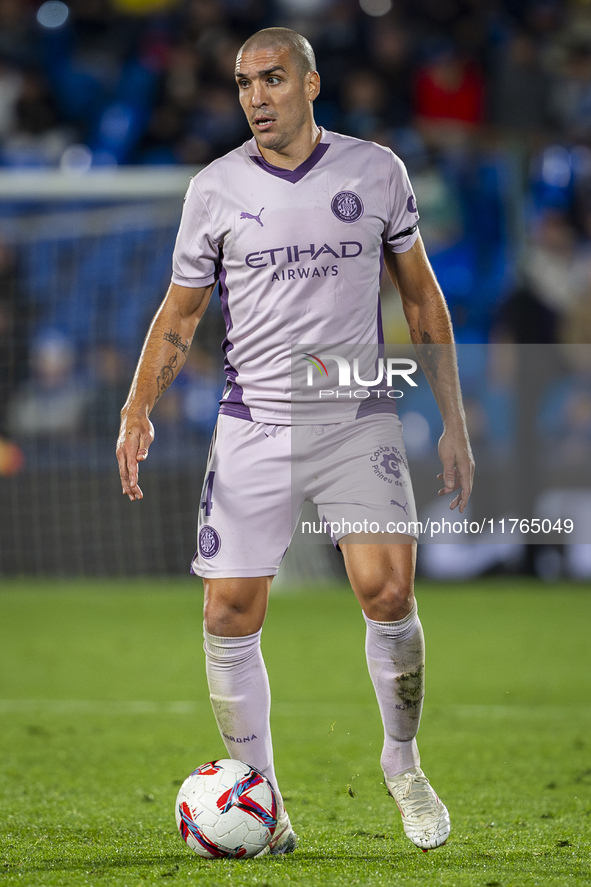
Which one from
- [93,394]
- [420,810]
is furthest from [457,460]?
[93,394]

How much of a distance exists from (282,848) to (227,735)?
1.18ft

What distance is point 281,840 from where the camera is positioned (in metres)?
3.51

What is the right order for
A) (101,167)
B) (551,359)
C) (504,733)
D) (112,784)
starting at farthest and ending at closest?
(101,167)
(551,359)
(504,733)
(112,784)

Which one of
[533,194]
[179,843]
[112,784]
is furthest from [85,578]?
[179,843]

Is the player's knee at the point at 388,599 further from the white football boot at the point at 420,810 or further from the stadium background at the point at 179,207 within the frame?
the stadium background at the point at 179,207

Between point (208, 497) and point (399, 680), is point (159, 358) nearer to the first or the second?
point (208, 497)

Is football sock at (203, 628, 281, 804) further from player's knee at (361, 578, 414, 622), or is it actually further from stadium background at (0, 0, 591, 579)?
stadium background at (0, 0, 591, 579)

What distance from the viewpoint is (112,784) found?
4.60 metres

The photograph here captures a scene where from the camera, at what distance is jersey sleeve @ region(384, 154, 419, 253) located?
3.73 meters

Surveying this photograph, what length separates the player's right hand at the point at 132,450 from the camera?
3.48 m

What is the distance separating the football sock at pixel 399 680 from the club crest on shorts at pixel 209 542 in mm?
501

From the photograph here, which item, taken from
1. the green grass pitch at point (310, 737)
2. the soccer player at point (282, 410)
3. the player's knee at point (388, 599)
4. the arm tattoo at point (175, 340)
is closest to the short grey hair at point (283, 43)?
the soccer player at point (282, 410)

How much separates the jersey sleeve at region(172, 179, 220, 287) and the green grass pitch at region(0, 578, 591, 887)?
1.69 meters

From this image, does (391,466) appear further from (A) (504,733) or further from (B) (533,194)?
(B) (533,194)
